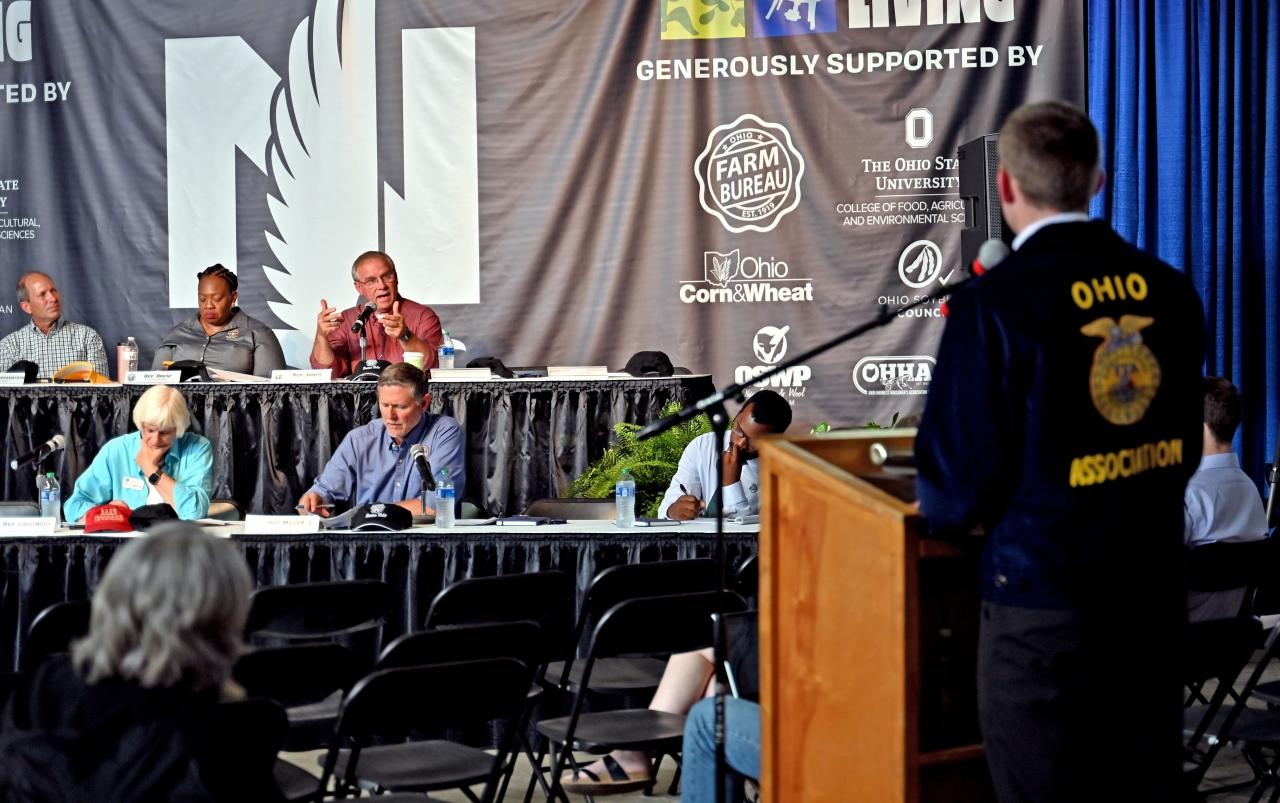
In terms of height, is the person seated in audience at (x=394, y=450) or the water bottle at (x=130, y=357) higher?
the water bottle at (x=130, y=357)

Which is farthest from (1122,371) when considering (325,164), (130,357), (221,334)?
(325,164)

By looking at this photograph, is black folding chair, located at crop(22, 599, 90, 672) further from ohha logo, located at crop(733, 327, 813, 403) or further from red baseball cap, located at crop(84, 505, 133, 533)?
ohha logo, located at crop(733, 327, 813, 403)

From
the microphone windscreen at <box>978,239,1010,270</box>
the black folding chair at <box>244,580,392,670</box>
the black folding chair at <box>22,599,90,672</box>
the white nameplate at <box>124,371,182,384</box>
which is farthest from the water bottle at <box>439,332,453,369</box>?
the microphone windscreen at <box>978,239,1010,270</box>

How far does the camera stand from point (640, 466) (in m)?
5.76

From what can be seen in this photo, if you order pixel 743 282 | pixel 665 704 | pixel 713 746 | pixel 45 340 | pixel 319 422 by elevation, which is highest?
pixel 743 282

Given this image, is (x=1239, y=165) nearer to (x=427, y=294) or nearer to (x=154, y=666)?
(x=427, y=294)

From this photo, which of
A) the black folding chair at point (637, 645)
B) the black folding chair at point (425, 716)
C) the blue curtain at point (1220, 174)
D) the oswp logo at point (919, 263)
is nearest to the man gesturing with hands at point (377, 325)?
the oswp logo at point (919, 263)

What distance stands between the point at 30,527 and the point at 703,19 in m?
4.71

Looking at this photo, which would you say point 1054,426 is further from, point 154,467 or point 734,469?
point 154,467

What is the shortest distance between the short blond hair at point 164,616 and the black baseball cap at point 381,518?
7.76 feet

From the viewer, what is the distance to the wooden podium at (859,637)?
178 cm

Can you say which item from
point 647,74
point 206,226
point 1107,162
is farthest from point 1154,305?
point 206,226

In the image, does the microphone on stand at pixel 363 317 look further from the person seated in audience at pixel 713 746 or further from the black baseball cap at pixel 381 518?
the person seated in audience at pixel 713 746

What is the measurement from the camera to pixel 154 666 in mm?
1673
